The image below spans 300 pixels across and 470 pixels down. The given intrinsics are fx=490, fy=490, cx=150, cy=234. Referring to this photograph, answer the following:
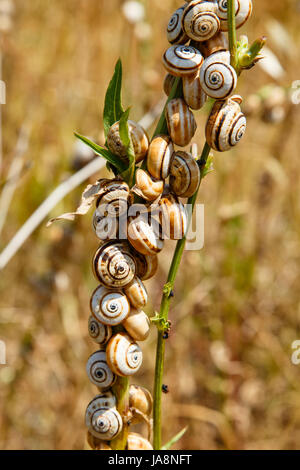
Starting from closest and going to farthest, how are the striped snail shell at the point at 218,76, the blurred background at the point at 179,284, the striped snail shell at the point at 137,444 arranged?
the striped snail shell at the point at 218,76 → the striped snail shell at the point at 137,444 → the blurred background at the point at 179,284

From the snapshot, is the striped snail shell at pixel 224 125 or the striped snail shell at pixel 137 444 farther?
the striped snail shell at pixel 137 444

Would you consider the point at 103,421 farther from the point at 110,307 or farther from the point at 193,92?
the point at 193,92

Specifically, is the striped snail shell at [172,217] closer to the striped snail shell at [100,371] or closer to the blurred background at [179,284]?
the striped snail shell at [100,371]

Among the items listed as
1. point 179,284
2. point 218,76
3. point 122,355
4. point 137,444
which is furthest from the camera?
point 179,284

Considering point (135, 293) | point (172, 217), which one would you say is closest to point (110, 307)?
point (135, 293)

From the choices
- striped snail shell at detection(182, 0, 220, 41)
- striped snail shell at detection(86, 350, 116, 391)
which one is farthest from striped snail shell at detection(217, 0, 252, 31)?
striped snail shell at detection(86, 350, 116, 391)

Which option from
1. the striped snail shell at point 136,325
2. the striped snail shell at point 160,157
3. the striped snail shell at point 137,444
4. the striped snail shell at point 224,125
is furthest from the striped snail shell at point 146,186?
the striped snail shell at point 137,444

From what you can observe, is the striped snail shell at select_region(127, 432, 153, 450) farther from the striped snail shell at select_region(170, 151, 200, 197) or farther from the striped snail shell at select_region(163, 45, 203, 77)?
the striped snail shell at select_region(163, 45, 203, 77)
